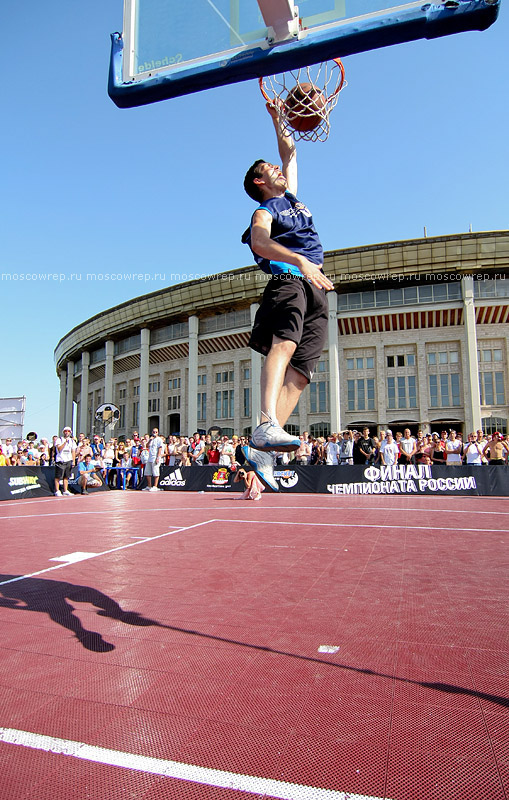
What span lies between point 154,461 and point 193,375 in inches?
1086

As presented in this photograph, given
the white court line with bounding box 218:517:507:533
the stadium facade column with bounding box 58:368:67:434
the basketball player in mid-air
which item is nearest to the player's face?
the basketball player in mid-air

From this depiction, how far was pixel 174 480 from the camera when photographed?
17.5 meters

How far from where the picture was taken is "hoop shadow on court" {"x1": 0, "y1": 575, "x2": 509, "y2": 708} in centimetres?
237

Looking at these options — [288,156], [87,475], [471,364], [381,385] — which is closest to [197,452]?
[87,475]

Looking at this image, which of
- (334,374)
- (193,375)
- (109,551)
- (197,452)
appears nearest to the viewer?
(109,551)

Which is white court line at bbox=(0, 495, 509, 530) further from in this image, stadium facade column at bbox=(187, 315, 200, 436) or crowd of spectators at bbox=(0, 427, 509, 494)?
stadium facade column at bbox=(187, 315, 200, 436)

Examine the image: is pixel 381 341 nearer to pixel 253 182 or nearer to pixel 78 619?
pixel 253 182

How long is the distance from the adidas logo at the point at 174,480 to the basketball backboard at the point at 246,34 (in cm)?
1466

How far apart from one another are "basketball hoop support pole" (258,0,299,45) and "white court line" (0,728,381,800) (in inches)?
147

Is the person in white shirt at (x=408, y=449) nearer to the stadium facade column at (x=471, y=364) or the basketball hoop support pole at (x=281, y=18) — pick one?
the basketball hoop support pole at (x=281, y=18)

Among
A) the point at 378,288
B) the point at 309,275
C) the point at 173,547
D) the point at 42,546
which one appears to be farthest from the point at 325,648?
the point at 378,288

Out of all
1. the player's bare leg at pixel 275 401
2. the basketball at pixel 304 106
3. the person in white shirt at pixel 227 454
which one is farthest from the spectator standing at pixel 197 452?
the player's bare leg at pixel 275 401

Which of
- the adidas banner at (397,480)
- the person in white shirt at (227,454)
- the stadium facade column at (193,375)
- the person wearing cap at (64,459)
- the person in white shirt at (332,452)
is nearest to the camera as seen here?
the adidas banner at (397,480)

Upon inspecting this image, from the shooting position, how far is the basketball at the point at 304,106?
142 inches
